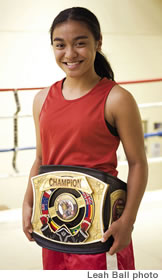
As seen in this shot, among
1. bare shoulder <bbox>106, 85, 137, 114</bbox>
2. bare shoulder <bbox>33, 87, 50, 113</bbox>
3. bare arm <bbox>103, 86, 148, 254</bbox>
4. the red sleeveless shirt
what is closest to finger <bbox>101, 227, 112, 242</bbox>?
bare arm <bbox>103, 86, 148, 254</bbox>

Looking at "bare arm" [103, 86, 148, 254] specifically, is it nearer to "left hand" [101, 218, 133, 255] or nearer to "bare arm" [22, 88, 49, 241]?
"left hand" [101, 218, 133, 255]

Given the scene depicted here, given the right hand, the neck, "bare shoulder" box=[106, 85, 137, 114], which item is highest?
the neck

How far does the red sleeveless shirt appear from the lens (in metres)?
1.13

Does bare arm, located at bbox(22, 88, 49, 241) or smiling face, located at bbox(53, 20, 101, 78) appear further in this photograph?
bare arm, located at bbox(22, 88, 49, 241)

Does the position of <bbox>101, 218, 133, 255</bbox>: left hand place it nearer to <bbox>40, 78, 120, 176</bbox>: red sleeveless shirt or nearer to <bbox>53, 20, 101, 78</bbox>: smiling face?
<bbox>40, 78, 120, 176</bbox>: red sleeveless shirt

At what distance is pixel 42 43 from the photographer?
4.50 meters

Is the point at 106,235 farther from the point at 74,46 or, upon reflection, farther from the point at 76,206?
the point at 74,46

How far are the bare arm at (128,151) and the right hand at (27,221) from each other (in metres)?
0.25

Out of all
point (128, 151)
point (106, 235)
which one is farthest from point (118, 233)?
point (128, 151)

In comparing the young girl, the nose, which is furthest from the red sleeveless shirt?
the nose

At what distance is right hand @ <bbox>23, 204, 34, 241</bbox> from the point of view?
1231mm

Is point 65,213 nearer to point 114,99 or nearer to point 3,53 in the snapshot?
point 114,99

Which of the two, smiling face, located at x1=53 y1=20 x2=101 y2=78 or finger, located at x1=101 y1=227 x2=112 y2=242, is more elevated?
smiling face, located at x1=53 y1=20 x2=101 y2=78

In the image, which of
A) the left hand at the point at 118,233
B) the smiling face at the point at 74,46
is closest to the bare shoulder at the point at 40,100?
the smiling face at the point at 74,46
